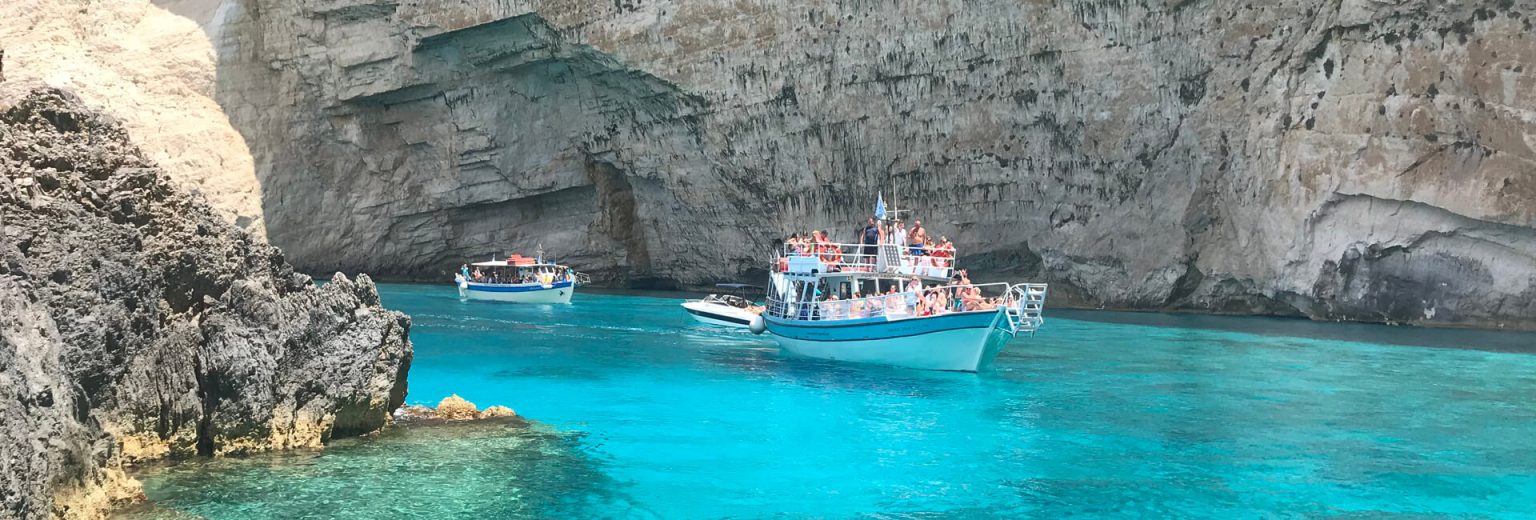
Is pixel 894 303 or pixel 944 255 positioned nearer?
pixel 894 303

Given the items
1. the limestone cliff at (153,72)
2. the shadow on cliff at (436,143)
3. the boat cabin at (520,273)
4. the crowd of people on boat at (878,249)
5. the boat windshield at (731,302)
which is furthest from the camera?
the limestone cliff at (153,72)

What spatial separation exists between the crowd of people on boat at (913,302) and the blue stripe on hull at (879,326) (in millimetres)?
194

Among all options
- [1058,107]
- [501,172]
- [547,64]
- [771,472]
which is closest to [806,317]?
[771,472]

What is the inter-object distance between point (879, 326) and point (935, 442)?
8481mm

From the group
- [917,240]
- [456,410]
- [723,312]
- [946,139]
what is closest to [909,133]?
[946,139]

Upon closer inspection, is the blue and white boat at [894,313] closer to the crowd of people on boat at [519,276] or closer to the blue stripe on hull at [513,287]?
the blue stripe on hull at [513,287]

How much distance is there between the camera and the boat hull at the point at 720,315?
40.2 meters

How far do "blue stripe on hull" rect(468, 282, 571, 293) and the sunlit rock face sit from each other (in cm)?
664

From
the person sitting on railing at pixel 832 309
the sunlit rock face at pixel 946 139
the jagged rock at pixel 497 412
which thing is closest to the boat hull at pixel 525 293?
the sunlit rock face at pixel 946 139

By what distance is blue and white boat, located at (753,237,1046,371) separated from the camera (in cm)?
2470

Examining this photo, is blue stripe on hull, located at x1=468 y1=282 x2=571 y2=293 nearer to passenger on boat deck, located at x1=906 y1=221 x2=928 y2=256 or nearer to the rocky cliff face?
passenger on boat deck, located at x1=906 y1=221 x2=928 y2=256

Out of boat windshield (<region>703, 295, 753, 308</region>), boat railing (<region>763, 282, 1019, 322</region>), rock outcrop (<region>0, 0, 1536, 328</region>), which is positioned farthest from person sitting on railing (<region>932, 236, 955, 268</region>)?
rock outcrop (<region>0, 0, 1536, 328</region>)

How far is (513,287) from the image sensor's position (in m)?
50.7

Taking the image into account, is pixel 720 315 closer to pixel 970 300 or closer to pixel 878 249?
pixel 878 249
